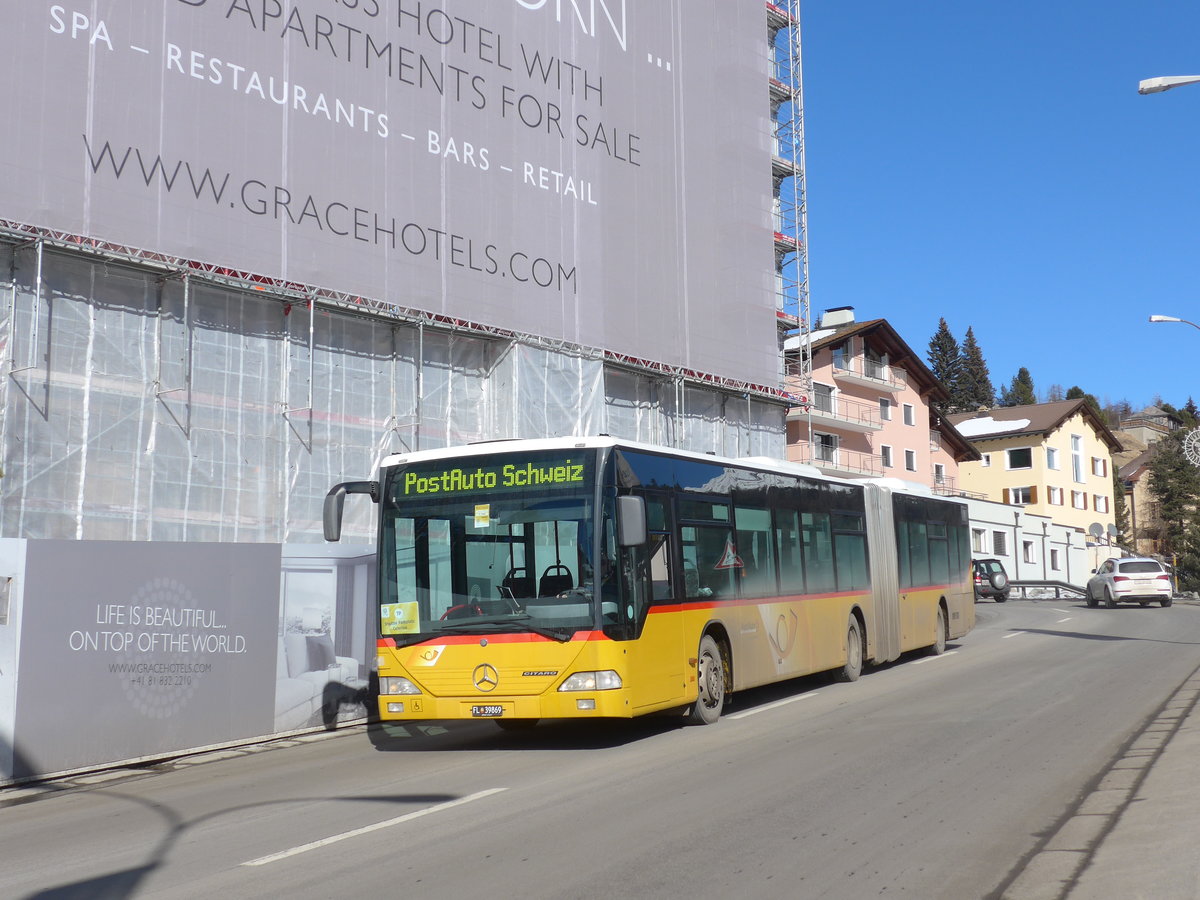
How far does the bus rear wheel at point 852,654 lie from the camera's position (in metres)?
17.2

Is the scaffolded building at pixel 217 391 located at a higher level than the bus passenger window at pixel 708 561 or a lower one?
higher

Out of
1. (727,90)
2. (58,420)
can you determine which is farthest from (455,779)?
(727,90)

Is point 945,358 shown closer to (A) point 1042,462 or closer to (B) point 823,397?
(A) point 1042,462

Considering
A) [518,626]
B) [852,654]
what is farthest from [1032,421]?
[518,626]

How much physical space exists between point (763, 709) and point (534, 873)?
8.16 m

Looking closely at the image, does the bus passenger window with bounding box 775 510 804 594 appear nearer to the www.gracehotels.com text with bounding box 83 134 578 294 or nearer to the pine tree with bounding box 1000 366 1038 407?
the www.gracehotels.com text with bounding box 83 134 578 294

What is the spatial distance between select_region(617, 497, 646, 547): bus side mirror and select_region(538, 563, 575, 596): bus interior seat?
603 mm

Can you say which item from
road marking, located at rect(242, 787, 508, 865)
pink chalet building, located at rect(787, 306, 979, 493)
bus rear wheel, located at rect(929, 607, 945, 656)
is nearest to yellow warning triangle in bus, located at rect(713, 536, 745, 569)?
road marking, located at rect(242, 787, 508, 865)

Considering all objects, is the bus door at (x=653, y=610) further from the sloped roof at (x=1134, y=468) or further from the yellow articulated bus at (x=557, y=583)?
the sloped roof at (x=1134, y=468)

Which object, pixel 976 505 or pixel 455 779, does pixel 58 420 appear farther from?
pixel 976 505

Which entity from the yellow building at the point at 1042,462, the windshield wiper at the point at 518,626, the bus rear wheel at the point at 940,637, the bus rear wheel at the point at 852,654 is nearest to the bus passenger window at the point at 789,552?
the bus rear wheel at the point at 852,654

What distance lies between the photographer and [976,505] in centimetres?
6359

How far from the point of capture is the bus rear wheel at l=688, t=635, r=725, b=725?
12758 mm

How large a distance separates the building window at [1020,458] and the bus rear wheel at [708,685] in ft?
223
